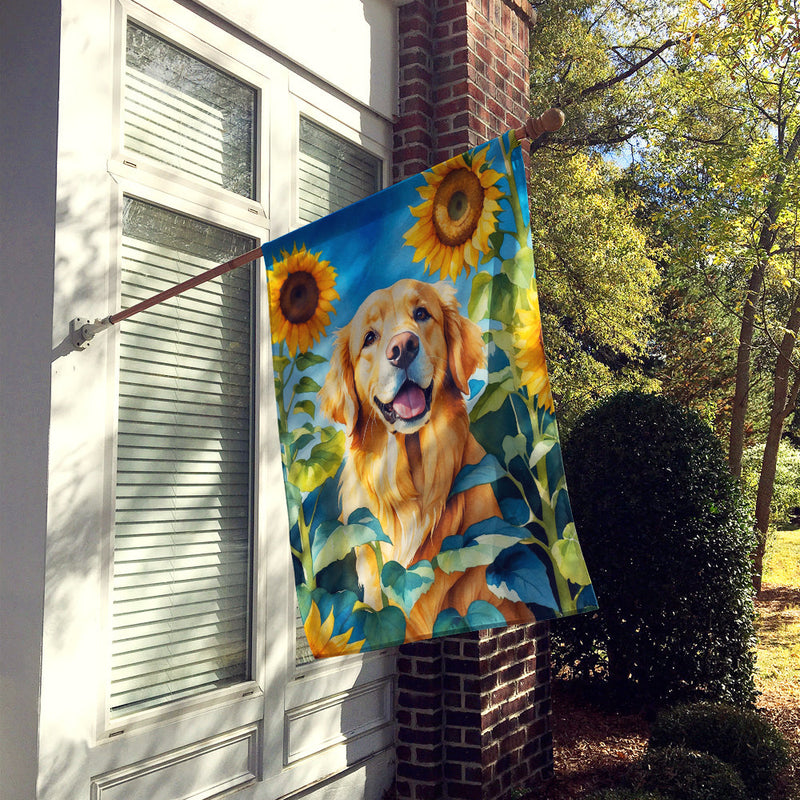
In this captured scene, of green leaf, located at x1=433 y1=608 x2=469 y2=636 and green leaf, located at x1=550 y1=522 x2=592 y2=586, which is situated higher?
green leaf, located at x1=550 y1=522 x2=592 y2=586

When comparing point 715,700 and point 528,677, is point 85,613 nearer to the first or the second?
point 528,677

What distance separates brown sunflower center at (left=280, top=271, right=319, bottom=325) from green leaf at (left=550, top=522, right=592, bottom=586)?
1071 mm

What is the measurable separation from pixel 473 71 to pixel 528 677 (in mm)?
3555

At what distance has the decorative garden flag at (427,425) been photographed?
2.39 meters

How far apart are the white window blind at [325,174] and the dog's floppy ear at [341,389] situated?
1.66 meters

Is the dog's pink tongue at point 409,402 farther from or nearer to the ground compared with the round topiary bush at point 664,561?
farther from the ground

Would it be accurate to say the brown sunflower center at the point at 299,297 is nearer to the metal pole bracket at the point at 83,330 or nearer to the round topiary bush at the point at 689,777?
the metal pole bracket at the point at 83,330

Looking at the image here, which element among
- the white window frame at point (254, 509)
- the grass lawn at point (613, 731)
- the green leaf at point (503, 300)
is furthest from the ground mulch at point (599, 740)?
the green leaf at point (503, 300)

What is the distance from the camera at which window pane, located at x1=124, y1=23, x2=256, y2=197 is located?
327cm

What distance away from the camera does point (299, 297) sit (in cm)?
270

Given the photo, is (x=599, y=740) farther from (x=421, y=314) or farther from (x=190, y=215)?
(x=190, y=215)

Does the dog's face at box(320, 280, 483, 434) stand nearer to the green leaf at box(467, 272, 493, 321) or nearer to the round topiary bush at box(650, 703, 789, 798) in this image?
the green leaf at box(467, 272, 493, 321)

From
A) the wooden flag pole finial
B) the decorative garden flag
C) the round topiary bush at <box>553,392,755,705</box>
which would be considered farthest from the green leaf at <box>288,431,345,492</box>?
the round topiary bush at <box>553,392,755,705</box>

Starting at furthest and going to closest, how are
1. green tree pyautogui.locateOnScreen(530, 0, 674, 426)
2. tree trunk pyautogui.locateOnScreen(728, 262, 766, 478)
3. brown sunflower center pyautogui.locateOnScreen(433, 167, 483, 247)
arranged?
1. tree trunk pyautogui.locateOnScreen(728, 262, 766, 478)
2. green tree pyautogui.locateOnScreen(530, 0, 674, 426)
3. brown sunflower center pyautogui.locateOnScreen(433, 167, 483, 247)
